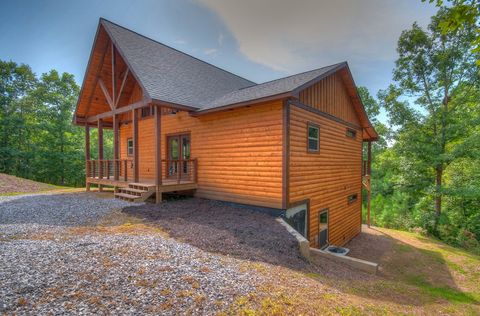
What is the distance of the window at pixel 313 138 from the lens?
8392 mm

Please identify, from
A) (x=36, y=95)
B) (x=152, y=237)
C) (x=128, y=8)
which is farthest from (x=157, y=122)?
(x=36, y=95)

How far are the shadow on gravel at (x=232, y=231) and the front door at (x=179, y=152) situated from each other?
279cm

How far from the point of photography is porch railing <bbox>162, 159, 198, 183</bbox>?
9.38 metres

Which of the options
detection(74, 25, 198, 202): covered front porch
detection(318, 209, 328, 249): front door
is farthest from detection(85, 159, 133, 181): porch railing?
detection(318, 209, 328, 249): front door

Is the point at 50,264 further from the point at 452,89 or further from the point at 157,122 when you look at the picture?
the point at 452,89

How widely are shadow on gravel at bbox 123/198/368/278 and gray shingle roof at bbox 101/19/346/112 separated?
372cm

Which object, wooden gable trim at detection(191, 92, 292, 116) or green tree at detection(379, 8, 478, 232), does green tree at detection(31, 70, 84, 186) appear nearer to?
wooden gable trim at detection(191, 92, 292, 116)

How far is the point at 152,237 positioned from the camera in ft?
16.6

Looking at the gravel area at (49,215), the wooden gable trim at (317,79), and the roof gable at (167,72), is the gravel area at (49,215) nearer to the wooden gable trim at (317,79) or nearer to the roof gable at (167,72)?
the roof gable at (167,72)

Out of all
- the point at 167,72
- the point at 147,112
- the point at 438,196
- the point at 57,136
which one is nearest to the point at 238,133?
the point at 167,72

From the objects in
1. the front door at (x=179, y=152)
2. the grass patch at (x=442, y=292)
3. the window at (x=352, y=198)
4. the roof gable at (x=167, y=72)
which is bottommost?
the grass patch at (x=442, y=292)

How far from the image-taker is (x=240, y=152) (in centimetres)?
816

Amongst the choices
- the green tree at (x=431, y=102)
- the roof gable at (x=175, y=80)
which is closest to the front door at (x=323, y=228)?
the roof gable at (x=175, y=80)

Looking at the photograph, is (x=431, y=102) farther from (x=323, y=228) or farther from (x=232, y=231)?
(x=232, y=231)
